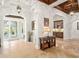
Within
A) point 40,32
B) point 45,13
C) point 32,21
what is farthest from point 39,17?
point 32,21

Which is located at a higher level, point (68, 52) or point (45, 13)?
point (45, 13)

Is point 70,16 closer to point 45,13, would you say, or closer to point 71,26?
point 71,26

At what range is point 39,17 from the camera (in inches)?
204

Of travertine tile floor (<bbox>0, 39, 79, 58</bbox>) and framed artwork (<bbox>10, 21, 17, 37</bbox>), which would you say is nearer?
framed artwork (<bbox>10, 21, 17, 37</bbox>)

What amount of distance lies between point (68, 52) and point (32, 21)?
279 centimetres

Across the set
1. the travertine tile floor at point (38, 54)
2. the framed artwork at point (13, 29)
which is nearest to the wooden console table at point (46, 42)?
the travertine tile floor at point (38, 54)

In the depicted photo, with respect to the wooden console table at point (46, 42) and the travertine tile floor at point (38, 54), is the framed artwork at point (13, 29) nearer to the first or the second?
the travertine tile floor at point (38, 54)

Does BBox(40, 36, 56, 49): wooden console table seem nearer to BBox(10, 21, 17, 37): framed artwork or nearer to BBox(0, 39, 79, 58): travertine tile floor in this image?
BBox(0, 39, 79, 58): travertine tile floor

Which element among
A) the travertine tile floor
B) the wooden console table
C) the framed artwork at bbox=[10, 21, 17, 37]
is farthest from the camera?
the wooden console table

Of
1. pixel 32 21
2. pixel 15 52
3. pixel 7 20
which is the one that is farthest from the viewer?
pixel 32 21

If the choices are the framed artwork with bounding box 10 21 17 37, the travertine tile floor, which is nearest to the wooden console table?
the travertine tile floor

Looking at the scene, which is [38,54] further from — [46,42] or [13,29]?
[46,42]

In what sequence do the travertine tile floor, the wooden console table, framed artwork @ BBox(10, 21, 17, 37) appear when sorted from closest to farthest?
framed artwork @ BBox(10, 21, 17, 37), the travertine tile floor, the wooden console table

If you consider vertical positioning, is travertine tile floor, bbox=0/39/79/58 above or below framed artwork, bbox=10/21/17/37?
below
